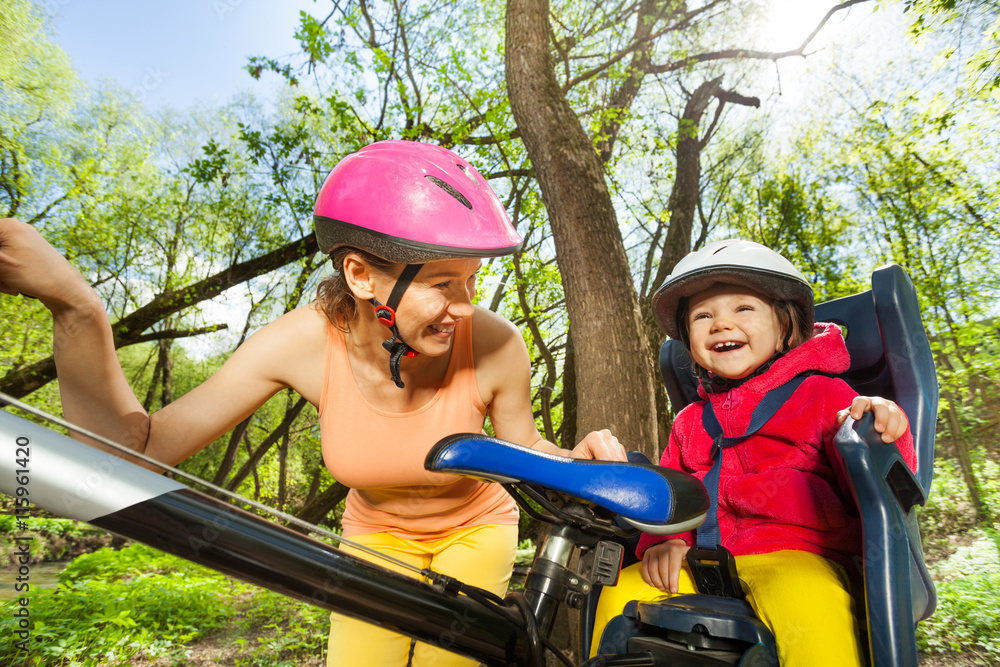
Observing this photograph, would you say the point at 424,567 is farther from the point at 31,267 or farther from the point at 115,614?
the point at 115,614

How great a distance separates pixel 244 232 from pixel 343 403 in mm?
10729

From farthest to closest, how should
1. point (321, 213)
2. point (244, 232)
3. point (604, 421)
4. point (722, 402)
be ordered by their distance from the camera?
point (244, 232) < point (604, 421) < point (722, 402) < point (321, 213)

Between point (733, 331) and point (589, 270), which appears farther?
point (589, 270)

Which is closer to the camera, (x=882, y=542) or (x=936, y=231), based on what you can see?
(x=882, y=542)

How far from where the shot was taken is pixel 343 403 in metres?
1.65

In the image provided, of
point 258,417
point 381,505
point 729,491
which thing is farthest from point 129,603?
point 258,417

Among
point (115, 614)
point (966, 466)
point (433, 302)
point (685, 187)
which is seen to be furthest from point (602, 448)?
point (966, 466)

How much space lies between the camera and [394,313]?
1.44 meters

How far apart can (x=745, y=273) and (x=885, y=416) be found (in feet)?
2.23

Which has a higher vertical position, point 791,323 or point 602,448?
point 791,323

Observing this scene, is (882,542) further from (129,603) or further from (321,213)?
(129,603)

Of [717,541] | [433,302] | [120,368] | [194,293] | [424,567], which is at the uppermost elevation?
[194,293]

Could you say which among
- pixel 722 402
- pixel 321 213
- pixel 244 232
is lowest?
pixel 722 402

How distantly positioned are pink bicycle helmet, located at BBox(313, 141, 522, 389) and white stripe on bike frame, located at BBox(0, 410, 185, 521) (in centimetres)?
75
